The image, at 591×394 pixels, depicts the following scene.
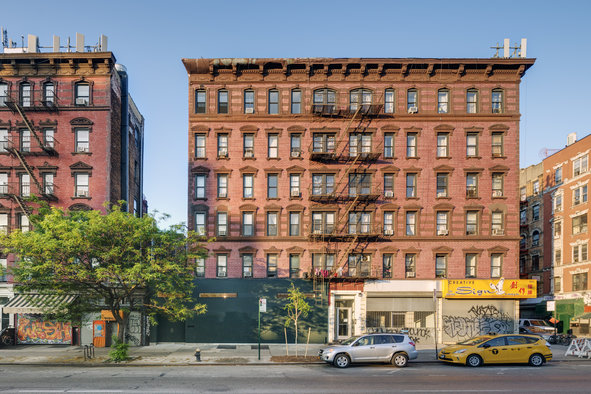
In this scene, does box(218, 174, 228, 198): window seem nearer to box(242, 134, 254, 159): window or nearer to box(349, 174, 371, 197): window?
box(242, 134, 254, 159): window

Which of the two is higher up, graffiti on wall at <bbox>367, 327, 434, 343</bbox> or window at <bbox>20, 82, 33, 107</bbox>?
window at <bbox>20, 82, 33, 107</bbox>

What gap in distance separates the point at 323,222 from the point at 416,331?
32.7ft

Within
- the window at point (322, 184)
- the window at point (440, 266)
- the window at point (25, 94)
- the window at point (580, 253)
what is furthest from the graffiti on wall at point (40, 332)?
the window at point (580, 253)

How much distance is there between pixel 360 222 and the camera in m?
32.8

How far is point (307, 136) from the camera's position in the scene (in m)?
33.2

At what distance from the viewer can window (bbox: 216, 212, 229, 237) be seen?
32.8 metres

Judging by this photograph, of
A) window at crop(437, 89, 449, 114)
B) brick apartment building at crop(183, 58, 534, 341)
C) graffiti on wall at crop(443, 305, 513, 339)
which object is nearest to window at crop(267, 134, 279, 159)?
brick apartment building at crop(183, 58, 534, 341)

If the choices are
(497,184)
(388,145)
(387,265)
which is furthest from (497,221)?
(388,145)

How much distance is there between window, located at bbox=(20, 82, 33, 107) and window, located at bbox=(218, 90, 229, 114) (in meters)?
13.6

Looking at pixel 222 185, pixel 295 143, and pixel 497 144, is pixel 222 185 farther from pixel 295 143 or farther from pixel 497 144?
pixel 497 144

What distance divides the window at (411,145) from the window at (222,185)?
43.8 feet

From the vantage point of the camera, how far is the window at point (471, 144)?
33.3 m

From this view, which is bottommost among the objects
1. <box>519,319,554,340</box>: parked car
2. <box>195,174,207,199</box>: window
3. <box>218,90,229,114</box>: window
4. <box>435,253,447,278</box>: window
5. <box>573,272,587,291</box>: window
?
<box>519,319,554,340</box>: parked car

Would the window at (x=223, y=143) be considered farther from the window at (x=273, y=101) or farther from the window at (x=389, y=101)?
the window at (x=389, y=101)
